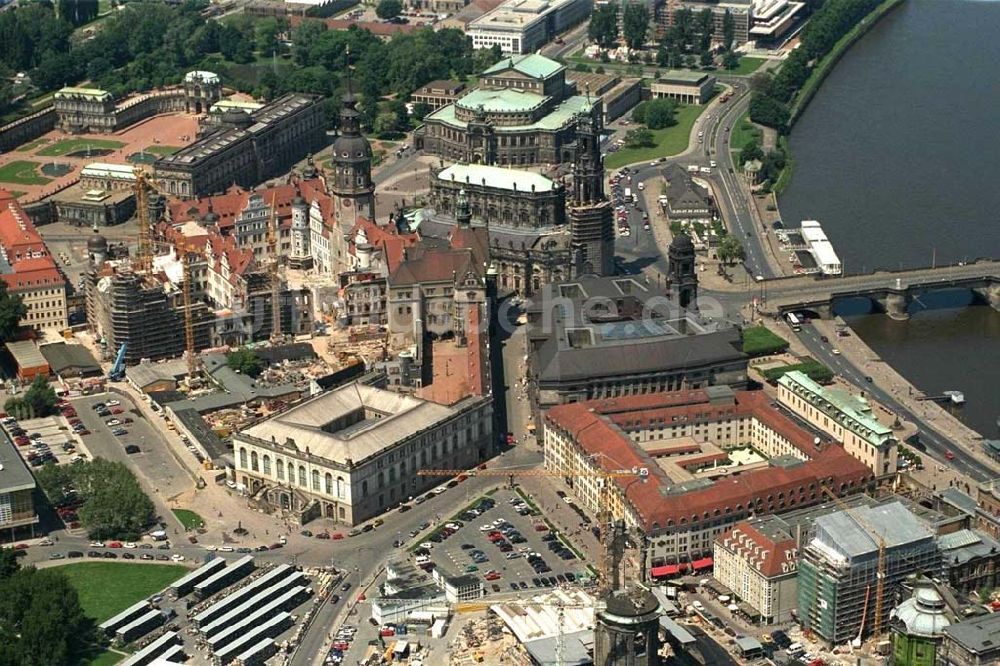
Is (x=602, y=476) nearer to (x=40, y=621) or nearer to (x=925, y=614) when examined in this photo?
(x=925, y=614)

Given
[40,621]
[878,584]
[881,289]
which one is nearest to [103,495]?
[40,621]

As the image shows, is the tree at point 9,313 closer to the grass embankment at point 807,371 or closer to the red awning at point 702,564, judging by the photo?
the grass embankment at point 807,371

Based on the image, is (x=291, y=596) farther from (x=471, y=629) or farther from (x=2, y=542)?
(x=2, y=542)

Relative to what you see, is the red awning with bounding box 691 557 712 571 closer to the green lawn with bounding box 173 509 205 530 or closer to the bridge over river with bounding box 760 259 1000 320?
the green lawn with bounding box 173 509 205 530

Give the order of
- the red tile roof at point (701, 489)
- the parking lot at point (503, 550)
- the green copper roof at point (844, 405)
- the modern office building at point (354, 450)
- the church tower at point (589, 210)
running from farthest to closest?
the church tower at point (589, 210) → the green copper roof at point (844, 405) → the modern office building at point (354, 450) → the red tile roof at point (701, 489) → the parking lot at point (503, 550)

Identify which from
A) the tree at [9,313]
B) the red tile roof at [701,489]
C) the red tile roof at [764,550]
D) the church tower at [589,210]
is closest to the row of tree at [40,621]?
the red tile roof at [701,489]

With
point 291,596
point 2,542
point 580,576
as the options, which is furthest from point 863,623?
point 2,542
